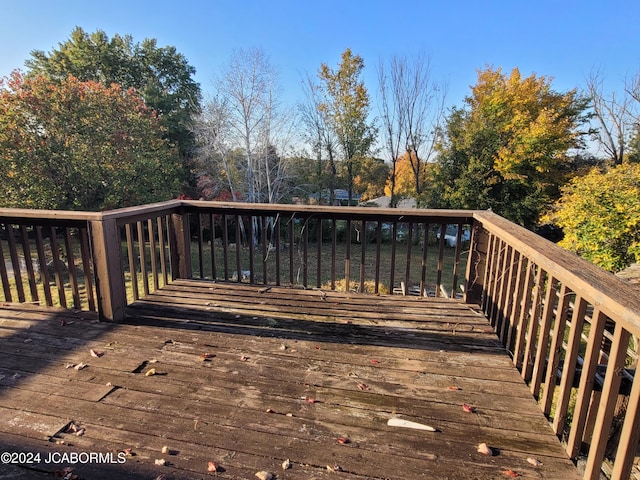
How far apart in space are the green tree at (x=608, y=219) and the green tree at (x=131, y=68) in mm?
14495

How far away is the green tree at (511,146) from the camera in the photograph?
46.1 feet

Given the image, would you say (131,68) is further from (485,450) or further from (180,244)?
(485,450)

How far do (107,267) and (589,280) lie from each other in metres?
2.81

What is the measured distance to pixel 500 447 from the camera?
4.58 ft

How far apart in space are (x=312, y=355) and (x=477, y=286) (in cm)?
168

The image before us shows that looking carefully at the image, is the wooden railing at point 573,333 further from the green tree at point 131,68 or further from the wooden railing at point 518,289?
the green tree at point 131,68

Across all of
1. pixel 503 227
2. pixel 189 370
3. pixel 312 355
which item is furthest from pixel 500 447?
pixel 189 370

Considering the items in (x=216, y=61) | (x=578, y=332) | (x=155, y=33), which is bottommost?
(x=578, y=332)

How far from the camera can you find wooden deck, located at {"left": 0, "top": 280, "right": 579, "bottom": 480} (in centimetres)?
131

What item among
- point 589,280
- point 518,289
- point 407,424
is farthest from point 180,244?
point 589,280

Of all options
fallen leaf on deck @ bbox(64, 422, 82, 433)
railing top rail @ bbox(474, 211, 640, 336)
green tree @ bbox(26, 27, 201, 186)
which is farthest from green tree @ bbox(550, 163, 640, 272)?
green tree @ bbox(26, 27, 201, 186)

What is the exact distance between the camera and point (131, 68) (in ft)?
59.9

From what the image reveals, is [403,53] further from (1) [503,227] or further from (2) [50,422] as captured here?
(2) [50,422]

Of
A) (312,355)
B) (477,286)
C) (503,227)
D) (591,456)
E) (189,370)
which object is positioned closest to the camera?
(591,456)
